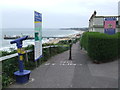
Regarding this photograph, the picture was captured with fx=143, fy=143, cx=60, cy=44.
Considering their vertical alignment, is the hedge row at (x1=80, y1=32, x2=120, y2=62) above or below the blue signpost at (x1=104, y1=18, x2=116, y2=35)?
below

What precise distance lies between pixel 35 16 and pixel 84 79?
3431 mm

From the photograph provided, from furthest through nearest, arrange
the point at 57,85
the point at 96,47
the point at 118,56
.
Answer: the point at 118,56
the point at 96,47
the point at 57,85

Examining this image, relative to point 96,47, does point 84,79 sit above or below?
below

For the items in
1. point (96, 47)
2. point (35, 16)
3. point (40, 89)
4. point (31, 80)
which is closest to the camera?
point (40, 89)

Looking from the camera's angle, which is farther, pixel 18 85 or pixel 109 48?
pixel 109 48

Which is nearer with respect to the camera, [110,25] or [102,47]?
[102,47]

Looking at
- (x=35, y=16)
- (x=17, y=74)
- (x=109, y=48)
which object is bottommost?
(x=17, y=74)

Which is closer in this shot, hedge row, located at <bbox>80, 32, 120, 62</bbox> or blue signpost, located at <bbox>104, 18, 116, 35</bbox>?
hedge row, located at <bbox>80, 32, 120, 62</bbox>

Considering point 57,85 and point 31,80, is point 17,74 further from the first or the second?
point 57,85

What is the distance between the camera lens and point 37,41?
22.0 ft

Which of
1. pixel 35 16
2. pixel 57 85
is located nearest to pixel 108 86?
pixel 57 85

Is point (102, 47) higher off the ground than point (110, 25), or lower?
lower

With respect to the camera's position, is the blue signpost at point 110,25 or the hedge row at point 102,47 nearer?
the hedge row at point 102,47

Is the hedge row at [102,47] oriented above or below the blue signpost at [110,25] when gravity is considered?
below
